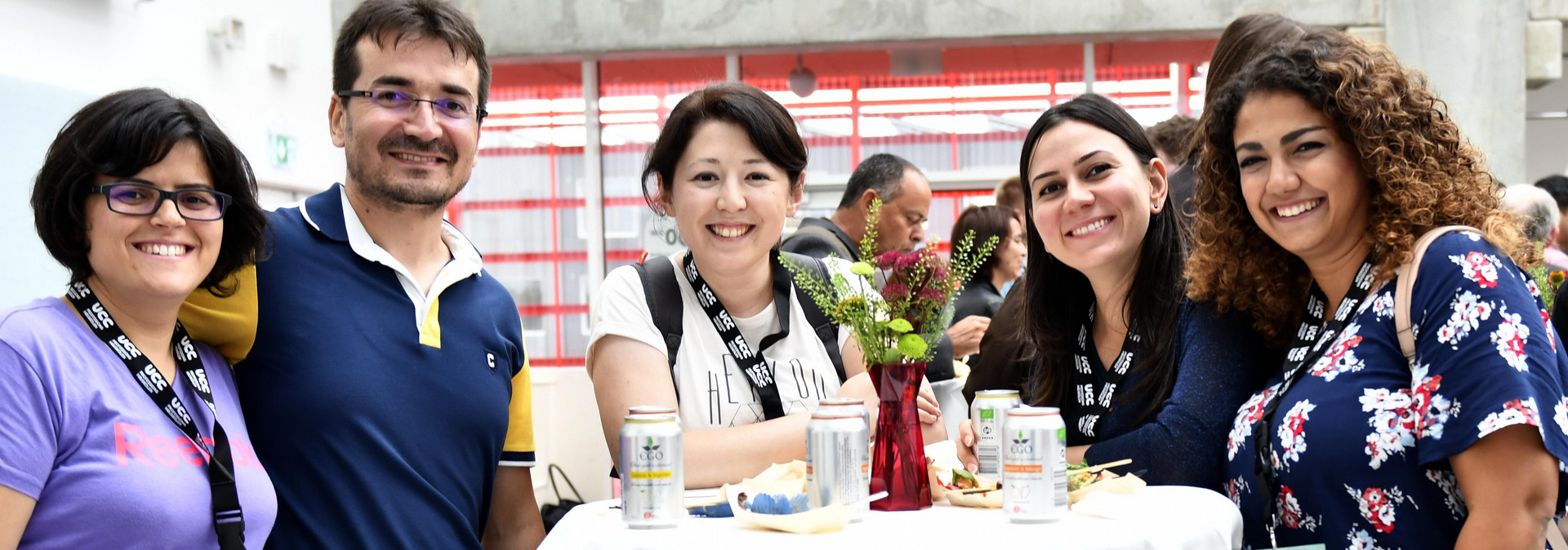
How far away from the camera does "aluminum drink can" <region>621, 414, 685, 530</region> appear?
1.63 m

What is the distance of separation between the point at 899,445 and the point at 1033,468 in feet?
0.82

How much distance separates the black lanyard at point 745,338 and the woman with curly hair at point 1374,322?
859 mm

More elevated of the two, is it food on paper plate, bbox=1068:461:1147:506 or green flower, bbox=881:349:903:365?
green flower, bbox=881:349:903:365

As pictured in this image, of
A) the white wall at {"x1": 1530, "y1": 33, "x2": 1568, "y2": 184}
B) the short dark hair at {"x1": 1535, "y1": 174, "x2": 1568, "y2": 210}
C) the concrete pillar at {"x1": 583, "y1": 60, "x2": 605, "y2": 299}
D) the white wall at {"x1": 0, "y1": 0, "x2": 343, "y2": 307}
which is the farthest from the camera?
the white wall at {"x1": 1530, "y1": 33, "x2": 1568, "y2": 184}

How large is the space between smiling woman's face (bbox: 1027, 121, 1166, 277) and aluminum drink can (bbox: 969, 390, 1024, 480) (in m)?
0.47

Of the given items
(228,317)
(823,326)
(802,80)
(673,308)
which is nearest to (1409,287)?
(823,326)

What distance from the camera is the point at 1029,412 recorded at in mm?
1690

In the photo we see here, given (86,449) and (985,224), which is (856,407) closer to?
(86,449)

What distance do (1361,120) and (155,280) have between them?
2082 mm

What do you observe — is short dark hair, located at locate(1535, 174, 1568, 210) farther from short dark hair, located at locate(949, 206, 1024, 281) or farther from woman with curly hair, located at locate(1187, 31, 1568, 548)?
woman with curly hair, located at locate(1187, 31, 1568, 548)

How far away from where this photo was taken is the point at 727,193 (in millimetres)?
2213

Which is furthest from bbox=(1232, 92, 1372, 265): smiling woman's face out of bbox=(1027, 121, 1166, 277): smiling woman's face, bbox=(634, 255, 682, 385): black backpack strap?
bbox=(634, 255, 682, 385): black backpack strap

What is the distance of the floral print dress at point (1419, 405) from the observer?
173 cm

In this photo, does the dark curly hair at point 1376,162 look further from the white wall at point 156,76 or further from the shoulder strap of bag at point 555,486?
the shoulder strap of bag at point 555,486
